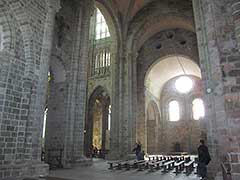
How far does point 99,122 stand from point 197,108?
1350cm

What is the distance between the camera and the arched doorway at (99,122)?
72.3 ft

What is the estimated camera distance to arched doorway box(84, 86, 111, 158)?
867 inches

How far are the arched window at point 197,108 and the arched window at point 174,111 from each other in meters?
2.15

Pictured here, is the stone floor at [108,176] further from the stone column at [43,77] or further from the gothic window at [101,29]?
the gothic window at [101,29]

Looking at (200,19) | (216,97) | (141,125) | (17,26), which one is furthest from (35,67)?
(141,125)

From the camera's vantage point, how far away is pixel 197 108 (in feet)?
94.0

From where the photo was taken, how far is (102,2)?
51.8ft

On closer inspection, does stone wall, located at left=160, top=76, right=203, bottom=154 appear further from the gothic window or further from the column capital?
the column capital

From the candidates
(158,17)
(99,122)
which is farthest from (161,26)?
(99,122)

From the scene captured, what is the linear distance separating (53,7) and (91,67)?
16425 mm

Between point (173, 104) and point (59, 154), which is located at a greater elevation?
point (173, 104)

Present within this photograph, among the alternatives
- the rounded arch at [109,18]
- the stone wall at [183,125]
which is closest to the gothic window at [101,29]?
the rounded arch at [109,18]

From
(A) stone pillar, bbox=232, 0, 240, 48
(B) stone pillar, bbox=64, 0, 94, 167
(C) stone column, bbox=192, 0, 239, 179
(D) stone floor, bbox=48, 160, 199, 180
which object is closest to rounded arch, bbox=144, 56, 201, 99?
(B) stone pillar, bbox=64, 0, 94, 167

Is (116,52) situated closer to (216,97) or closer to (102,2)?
(102,2)
